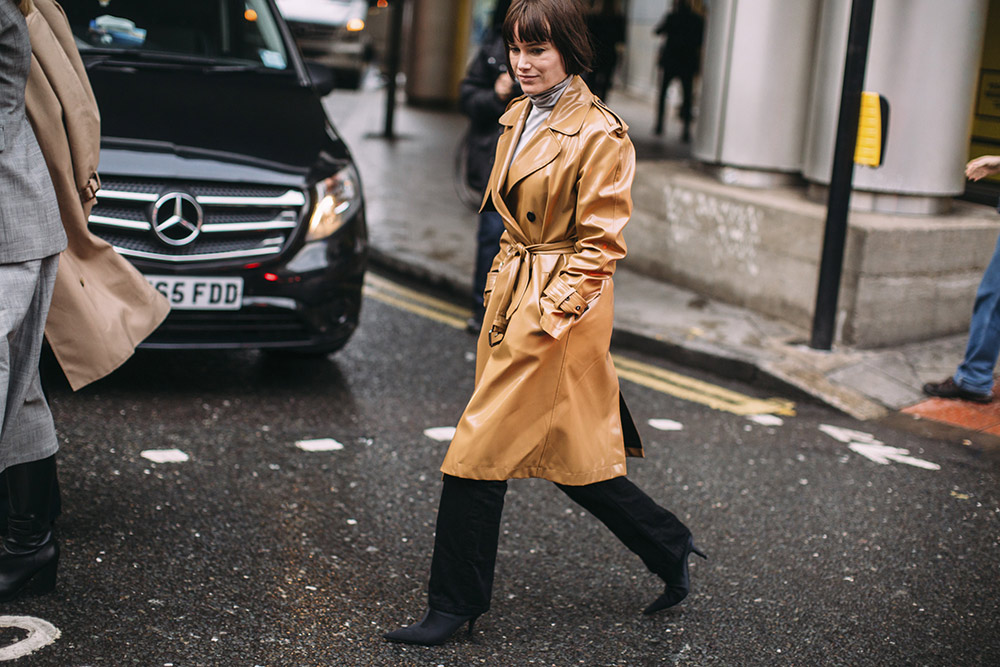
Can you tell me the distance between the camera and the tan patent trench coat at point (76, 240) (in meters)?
3.23

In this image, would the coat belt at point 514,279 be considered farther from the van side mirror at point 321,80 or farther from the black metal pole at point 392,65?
the black metal pole at point 392,65

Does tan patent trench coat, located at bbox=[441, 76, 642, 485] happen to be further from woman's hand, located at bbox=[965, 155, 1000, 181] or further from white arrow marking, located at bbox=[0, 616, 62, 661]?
woman's hand, located at bbox=[965, 155, 1000, 181]

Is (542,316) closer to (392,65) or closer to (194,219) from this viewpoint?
(194,219)

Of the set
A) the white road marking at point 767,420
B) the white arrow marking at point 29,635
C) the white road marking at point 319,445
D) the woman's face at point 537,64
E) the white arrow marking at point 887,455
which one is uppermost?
the woman's face at point 537,64

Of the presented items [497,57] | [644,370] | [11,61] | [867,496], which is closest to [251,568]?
[11,61]

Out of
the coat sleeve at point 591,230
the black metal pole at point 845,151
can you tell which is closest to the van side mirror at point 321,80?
the black metal pole at point 845,151

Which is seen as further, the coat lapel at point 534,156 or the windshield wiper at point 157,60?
the windshield wiper at point 157,60

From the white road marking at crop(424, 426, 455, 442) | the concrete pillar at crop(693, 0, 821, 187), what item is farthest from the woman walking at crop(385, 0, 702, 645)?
the concrete pillar at crop(693, 0, 821, 187)

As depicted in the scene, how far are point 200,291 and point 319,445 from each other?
819 mm

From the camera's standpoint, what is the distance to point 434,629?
10.5 ft

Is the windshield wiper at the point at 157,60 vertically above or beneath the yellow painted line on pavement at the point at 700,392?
above

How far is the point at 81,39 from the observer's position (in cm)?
577

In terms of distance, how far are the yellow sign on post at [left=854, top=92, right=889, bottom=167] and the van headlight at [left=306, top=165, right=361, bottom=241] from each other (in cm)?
265

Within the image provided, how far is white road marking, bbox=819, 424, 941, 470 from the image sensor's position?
5.09 metres
